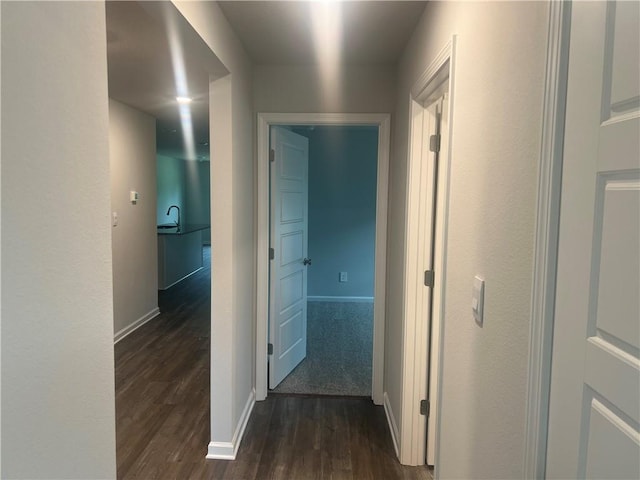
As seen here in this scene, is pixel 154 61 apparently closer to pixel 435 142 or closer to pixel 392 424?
pixel 435 142

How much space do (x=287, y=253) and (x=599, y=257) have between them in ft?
8.78

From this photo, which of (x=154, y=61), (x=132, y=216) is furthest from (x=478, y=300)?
(x=132, y=216)

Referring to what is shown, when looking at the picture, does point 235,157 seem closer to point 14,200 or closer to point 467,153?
point 467,153

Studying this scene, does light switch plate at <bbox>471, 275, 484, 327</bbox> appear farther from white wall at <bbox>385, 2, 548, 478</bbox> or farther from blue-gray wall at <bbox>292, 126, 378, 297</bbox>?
blue-gray wall at <bbox>292, 126, 378, 297</bbox>

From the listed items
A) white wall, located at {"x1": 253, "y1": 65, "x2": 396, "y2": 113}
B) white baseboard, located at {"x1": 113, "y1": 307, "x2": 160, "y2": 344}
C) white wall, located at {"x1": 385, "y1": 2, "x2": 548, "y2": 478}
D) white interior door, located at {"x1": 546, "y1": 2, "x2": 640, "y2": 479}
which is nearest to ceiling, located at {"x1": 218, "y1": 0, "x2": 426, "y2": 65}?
white wall, located at {"x1": 253, "y1": 65, "x2": 396, "y2": 113}

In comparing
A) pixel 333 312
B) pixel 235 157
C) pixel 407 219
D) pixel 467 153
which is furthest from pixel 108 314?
pixel 333 312

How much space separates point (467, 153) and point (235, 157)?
52.7 inches

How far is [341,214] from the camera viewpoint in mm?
5863

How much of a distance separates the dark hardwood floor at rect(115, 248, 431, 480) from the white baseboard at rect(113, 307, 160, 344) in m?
0.42

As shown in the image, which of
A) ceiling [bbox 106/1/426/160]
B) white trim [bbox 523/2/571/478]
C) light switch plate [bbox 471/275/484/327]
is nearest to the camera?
white trim [bbox 523/2/571/478]

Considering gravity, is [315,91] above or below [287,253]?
above

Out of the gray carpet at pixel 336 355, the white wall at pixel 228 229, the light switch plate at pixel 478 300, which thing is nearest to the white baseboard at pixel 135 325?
the gray carpet at pixel 336 355

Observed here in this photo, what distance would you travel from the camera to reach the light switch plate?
1.21 metres

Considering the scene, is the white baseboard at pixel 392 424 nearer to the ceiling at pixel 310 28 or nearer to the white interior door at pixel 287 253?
the white interior door at pixel 287 253
